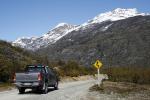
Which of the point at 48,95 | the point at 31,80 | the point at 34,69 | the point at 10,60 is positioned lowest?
the point at 48,95

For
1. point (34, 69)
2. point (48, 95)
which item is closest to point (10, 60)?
point (34, 69)

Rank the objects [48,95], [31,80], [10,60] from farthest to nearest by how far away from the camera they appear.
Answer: [10,60] → [31,80] → [48,95]

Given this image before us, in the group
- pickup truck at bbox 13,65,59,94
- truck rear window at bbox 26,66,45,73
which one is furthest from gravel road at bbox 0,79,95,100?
truck rear window at bbox 26,66,45,73

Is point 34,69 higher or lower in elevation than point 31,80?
higher

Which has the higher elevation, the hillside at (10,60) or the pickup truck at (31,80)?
the hillside at (10,60)

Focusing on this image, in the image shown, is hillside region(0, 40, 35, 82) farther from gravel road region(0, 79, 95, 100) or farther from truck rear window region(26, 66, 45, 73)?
truck rear window region(26, 66, 45, 73)

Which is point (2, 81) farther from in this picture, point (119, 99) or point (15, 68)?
point (119, 99)

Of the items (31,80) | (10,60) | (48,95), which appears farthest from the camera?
(10,60)

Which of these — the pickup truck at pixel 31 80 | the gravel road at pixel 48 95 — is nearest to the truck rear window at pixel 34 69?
the pickup truck at pixel 31 80

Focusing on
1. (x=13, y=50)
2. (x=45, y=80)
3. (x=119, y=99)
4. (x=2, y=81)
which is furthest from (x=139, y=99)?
(x=13, y=50)

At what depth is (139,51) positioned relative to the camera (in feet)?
655

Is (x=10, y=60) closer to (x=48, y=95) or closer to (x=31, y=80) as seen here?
(x=31, y=80)

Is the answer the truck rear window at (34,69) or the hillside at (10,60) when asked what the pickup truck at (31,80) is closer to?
the truck rear window at (34,69)

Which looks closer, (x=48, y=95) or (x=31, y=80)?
(x=48, y=95)
